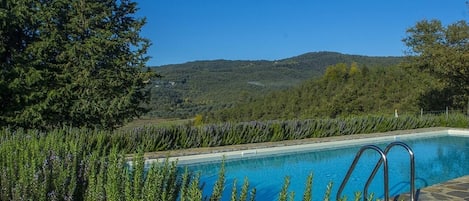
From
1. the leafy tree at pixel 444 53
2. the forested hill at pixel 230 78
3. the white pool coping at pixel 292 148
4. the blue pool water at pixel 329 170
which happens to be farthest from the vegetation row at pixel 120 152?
the forested hill at pixel 230 78

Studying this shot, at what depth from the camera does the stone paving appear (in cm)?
495

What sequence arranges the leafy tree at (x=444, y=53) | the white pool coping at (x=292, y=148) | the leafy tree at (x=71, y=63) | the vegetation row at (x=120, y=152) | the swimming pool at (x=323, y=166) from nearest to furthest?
the vegetation row at (x=120, y=152) < the swimming pool at (x=323, y=166) < the white pool coping at (x=292, y=148) < the leafy tree at (x=71, y=63) < the leafy tree at (x=444, y=53)

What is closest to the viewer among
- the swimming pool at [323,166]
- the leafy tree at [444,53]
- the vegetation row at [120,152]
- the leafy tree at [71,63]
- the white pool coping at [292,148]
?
the vegetation row at [120,152]

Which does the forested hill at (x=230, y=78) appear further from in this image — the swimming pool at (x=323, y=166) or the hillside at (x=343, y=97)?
the swimming pool at (x=323, y=166)

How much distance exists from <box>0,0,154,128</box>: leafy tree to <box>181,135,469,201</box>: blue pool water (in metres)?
5.18

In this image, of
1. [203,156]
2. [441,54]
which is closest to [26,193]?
[203,156]

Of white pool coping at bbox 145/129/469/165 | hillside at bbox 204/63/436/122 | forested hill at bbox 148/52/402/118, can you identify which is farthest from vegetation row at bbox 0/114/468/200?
forested hill at bbox 148/52/402/118

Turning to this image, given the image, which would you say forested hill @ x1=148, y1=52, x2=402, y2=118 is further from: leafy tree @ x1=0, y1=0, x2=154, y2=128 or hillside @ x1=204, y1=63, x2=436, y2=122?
leafy tree @ x1=0, y1=0, x2=154, y2=128

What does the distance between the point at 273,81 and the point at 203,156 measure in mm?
42346

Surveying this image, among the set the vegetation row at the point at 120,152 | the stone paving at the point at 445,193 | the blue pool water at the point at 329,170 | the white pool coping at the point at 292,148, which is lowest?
the blue pool water at the point at 329,170

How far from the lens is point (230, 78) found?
169ft

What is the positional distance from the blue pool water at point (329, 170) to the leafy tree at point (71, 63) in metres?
5.18

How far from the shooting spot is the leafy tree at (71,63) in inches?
440

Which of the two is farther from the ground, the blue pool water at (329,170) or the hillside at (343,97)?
the hillside at (343,97)
